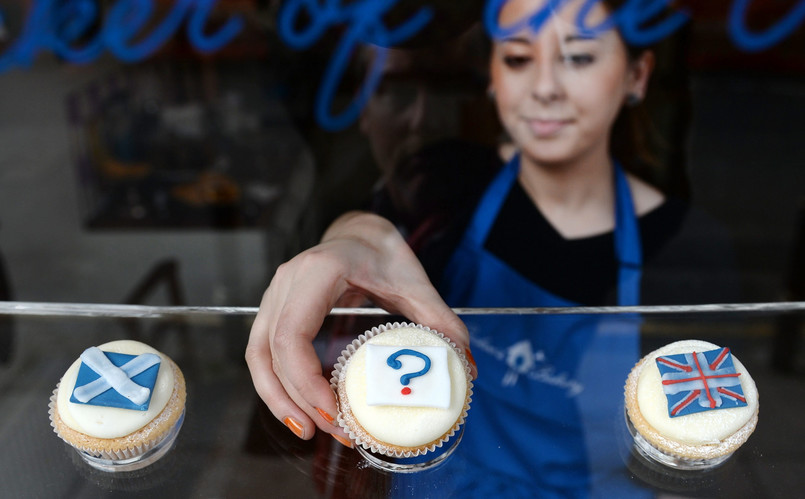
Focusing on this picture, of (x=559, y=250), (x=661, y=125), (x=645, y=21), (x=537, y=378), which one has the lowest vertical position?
(x=537, y=378)

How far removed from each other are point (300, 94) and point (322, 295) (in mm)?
744

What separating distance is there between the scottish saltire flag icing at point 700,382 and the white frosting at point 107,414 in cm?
87

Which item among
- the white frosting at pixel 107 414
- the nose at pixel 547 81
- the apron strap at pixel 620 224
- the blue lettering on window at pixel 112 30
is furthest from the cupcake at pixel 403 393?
the blue lettering on window at pixel 112 30

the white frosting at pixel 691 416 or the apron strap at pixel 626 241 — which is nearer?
the white frosting at pixel 691 416

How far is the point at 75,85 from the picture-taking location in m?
1.81

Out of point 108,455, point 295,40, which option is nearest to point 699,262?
point 295,40

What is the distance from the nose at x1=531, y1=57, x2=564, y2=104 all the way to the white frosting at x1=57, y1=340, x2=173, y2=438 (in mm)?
988

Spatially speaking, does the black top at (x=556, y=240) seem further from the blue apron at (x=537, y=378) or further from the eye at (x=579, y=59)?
the eye at (x=579, y=59)

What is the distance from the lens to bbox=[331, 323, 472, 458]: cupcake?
0.99 metres

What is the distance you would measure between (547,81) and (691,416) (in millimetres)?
768

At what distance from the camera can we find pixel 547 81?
4.58ft

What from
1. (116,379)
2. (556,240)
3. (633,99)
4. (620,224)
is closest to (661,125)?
(633,99)

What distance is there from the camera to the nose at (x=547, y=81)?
1.38 m

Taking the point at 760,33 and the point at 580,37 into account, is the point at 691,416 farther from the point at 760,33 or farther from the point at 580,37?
the point at 760,33
